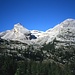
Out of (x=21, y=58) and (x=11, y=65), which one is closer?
(x=11, y=65)

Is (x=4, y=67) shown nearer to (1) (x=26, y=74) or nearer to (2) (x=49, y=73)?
(1) (x=26, y=74)

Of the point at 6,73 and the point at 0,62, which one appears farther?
the point at 0,62

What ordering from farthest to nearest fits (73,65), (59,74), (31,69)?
(73,65) < (31,69) < (59,74)

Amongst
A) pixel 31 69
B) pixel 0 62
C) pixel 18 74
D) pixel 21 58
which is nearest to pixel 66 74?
pixel 31 69

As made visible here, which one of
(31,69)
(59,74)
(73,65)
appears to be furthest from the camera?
(73,65)

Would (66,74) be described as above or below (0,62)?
below

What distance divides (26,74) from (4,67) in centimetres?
1563

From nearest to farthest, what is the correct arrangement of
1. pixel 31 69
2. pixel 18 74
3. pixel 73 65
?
pixel 18 74 < pixel 31 69 < pixel 73 65

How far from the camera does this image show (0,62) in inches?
5148

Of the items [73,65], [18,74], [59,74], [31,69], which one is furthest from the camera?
[73,65]

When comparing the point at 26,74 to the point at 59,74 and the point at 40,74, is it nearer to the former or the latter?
the point at 40,74

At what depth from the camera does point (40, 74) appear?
435ft

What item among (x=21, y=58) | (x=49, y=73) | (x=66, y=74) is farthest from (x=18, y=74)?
(x=21, y=58)

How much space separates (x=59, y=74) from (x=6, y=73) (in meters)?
37.1
